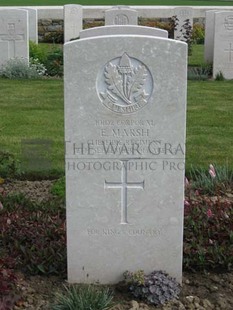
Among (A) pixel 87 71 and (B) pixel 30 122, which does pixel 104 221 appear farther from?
(B) pixel 30 122

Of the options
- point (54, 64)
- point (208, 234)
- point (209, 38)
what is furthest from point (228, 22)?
point (208, 234)

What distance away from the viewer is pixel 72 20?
18.2 metres

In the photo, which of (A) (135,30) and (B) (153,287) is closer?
(B) (153,287)

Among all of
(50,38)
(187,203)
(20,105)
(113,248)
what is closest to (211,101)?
(20,105)

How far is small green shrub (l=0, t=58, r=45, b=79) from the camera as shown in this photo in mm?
13828

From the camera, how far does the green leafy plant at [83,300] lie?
168 inches

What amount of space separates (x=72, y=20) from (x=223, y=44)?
5.01m

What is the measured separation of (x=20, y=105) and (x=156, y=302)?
7026 mm

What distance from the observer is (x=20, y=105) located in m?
11.1

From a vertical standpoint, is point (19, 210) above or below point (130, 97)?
below

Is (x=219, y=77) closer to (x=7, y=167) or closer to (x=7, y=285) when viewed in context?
(x=7, y=167)

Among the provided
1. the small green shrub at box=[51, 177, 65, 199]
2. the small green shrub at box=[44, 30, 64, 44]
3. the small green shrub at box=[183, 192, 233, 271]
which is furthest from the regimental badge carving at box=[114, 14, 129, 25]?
the small green shrub at box=[183, 192, 233, 271]

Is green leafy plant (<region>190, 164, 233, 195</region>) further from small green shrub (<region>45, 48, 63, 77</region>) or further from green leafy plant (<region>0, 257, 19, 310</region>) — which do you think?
small green shrub (<region>45, 48, 63, 77</region>)

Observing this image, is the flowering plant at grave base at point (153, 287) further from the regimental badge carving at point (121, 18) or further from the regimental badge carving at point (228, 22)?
the regimental badge carving at point (121, 18)
